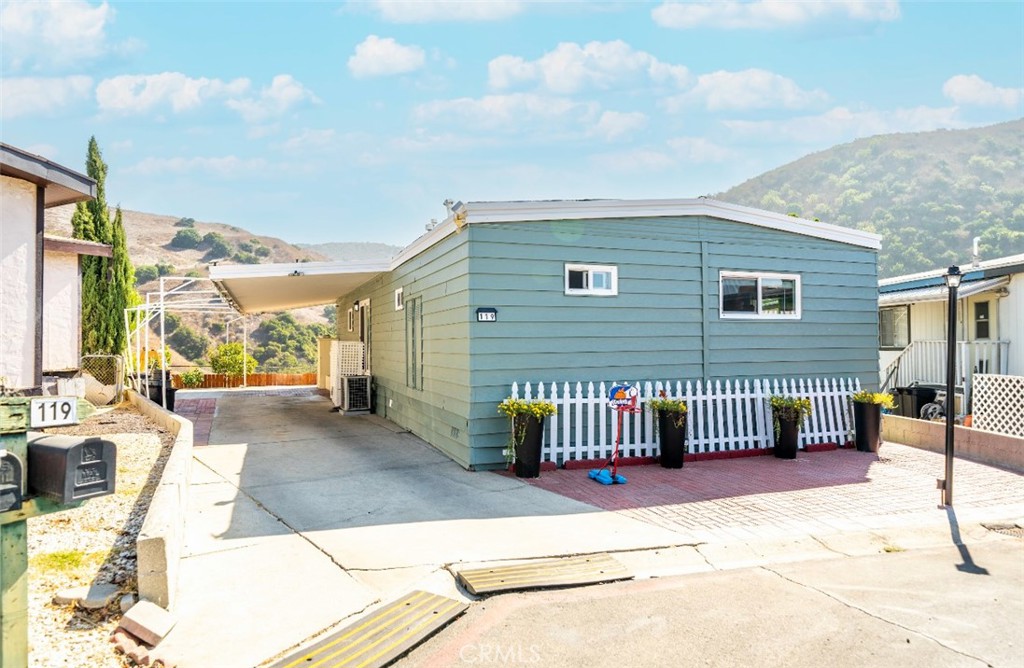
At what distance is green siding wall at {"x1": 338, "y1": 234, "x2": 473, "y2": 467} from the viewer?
819 centimetres

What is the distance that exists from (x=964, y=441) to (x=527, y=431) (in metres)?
7.03

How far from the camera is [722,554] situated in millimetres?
5074

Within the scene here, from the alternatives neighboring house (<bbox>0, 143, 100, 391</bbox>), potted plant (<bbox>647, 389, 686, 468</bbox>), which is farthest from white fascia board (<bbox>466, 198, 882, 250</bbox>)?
neighboring house (<bbox>0, 143, 100, 391</bbox>)

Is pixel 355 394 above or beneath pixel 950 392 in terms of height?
beneath

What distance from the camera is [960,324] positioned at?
535 inches

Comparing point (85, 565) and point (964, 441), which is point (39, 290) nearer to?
point (85, 565)

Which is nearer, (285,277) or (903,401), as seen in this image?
(285,277)

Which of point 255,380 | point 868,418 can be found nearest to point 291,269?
point 868,418

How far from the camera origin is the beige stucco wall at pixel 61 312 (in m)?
12.9

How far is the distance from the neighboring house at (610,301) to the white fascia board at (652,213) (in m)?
0.02

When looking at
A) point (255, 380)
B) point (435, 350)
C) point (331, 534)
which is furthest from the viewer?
point (255, 380)

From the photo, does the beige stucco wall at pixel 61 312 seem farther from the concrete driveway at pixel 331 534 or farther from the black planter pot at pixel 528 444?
the black planter pot at pixel 528 444

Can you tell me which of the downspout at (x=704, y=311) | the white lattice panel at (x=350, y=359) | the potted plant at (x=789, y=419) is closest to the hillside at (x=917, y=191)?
the white lattice panel at (x=350, y=359)

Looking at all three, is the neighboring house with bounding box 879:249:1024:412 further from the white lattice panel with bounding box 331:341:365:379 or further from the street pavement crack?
the white lattice panel with bounding box 331:341:365:379
